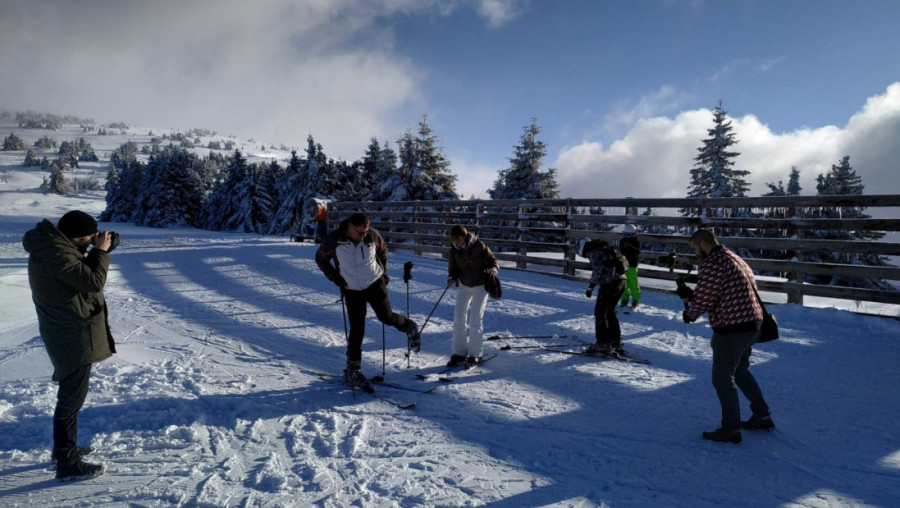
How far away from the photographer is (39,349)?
532cm

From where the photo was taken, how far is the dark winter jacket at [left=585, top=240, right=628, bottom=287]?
226 inches

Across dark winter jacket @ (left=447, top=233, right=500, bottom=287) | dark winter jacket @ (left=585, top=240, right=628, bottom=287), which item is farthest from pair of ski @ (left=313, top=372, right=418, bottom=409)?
dark winter jacket @ (left=585, top=240, right=628, bottom=287)

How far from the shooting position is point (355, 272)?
4.65 meters

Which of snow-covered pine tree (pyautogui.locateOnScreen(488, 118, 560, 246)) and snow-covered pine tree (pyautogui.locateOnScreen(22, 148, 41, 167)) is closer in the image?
snow-covered pine tree (pyautogui.locateOnScreen(488, 118, 560, 246))

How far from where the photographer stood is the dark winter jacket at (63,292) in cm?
282

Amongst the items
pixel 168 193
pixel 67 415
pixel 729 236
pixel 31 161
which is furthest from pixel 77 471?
pixel 31 161

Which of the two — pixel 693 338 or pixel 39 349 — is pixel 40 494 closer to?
pixel 39 349

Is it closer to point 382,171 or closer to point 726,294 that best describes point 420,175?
point 382,171

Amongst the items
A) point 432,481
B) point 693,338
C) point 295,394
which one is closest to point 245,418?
point 295,394

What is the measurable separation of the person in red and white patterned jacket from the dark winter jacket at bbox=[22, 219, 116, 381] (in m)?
4.58

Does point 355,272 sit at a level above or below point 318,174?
below

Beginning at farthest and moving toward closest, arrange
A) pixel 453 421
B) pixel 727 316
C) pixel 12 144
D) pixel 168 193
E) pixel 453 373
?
pixel 12 144 → pixel 168 193 → pixel 453 373 → pixel 453 421 → pixel 727 316

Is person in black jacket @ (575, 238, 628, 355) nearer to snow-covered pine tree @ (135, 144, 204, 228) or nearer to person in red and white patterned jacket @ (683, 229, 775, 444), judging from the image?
person in red and white patterned jacket @ (683, 229, 775, 444)

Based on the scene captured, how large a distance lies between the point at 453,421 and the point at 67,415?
2813 millimetres
